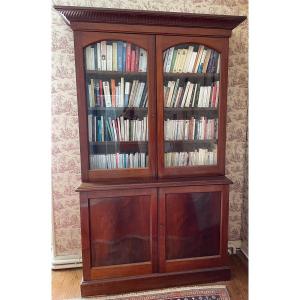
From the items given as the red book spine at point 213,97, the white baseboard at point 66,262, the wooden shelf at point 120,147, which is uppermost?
the red book spine at point 213,97

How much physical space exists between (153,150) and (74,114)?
2.41 ft

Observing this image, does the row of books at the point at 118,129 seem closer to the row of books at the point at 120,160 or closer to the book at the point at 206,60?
the row of books at the point at 120,160

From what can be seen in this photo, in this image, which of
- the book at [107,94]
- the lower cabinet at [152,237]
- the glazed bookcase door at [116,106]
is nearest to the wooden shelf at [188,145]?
the glazed bookcase door at [116,106]

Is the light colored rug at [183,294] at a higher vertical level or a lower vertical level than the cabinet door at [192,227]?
lower

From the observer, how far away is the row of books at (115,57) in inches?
63.6

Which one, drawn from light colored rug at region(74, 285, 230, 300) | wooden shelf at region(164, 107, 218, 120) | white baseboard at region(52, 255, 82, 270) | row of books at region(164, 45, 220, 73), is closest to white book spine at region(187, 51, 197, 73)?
row of books at region(164, 45, 220, 73)

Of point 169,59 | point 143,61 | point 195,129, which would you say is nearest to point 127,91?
point 143,61

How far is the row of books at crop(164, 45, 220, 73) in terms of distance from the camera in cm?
169

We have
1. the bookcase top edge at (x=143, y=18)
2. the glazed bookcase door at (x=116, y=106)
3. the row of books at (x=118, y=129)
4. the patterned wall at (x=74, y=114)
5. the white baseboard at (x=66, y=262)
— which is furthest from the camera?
the white baseboard at (x=66, y=262)

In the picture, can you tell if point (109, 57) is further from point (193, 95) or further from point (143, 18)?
point (193, 95)
